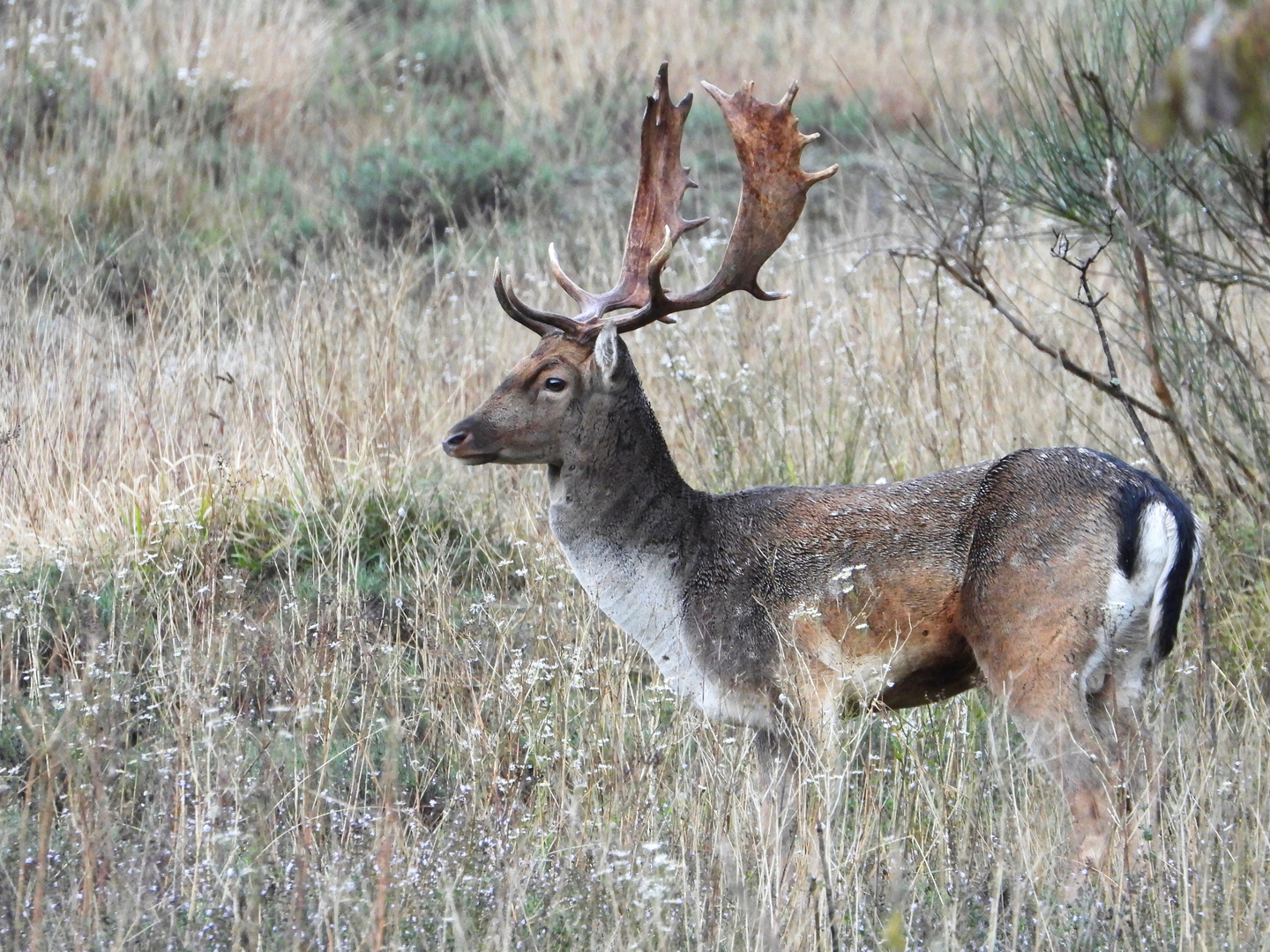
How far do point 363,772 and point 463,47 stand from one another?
10.9 meters

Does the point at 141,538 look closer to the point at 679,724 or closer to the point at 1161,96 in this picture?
the point at 679,724

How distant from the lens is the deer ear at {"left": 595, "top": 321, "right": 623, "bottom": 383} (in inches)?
209

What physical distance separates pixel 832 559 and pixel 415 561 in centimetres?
211

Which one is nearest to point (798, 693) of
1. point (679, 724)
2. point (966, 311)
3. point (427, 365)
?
point (679, 724)

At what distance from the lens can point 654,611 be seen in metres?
5.22

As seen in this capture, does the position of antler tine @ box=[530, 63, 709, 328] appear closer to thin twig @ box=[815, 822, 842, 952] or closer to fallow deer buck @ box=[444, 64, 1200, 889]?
fallow deer buck @ box=[444, 64, 1200, 889]

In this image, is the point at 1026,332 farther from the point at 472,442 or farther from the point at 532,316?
the point at 472,442

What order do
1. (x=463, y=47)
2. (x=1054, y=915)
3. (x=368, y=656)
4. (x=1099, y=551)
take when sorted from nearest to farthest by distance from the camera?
(x=1054, y=915)
(x=1099, y=551)
(x=368, y=656)
(x=463, y=47)

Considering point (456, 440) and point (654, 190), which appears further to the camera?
point (654, 190)

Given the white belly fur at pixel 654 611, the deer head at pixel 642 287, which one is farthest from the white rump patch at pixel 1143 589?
the deer head at pixel 642 287

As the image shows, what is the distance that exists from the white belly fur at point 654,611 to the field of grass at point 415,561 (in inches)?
6.2

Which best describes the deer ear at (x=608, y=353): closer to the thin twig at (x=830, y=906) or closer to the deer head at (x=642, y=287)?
the deer head at (x=642, y=287)

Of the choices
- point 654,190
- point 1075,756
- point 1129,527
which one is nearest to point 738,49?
point 654,190

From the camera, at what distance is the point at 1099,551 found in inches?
184
